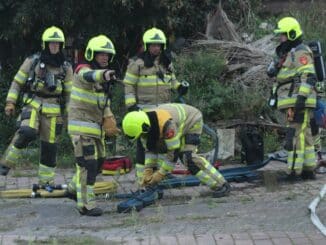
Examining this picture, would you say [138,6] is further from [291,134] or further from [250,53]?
[291,134]

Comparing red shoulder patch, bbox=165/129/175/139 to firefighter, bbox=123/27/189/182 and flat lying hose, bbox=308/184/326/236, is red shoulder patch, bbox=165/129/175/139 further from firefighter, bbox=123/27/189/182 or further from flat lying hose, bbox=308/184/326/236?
flat lying hose, bbox=308/184/326/236

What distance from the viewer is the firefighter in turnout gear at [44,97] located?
783cm

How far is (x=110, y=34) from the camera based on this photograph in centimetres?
1190

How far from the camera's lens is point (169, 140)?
700 cm

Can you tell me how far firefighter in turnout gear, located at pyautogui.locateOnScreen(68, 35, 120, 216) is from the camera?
6.90m

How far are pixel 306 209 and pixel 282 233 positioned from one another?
0.90 meters

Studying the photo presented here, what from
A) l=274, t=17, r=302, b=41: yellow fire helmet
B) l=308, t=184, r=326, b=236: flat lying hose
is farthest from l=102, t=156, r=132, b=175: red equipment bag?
l=308, t=184, r=326, b=236: flat lying hose

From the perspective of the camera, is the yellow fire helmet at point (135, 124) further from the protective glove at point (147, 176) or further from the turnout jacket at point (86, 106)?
the protective glove at point (147, 176)

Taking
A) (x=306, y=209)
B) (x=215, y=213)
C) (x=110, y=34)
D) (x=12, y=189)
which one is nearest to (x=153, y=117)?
(x=215, y=213)

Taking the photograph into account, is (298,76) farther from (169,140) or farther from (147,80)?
(169,140)

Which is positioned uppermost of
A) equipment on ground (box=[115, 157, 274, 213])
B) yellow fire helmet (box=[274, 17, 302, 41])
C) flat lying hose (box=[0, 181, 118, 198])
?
yellow fire helmet (box=[274, 17, 302, 41])

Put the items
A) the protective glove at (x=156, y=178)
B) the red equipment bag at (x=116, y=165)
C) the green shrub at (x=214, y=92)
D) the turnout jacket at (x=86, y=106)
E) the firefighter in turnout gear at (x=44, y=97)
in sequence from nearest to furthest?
the turnout jacket at (x=86, y=106) → the protective glove at (x=156, y=178) → the firefighter in turnout gear at (x=44, y=97) → the red equipment bag at (x=116, y=165) → the green shrub at (x=214, y=92)

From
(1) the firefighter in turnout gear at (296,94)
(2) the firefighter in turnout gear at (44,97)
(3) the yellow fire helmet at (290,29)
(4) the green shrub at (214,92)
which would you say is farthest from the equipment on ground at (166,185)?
(4) the green shrub at (214,92)

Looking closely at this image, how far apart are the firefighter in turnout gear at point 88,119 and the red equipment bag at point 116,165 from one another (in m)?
1.70
